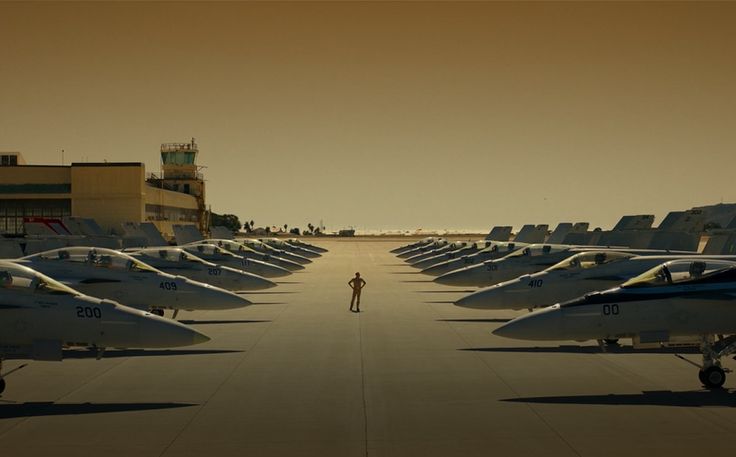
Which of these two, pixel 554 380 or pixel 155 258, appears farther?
pixel 155 258

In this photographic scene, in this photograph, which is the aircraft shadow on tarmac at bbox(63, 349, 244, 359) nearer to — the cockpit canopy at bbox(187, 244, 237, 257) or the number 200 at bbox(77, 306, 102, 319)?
the number 200 at bbox(77, 306, 102, 319)

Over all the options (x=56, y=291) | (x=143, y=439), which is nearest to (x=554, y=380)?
(x=143, y=439)

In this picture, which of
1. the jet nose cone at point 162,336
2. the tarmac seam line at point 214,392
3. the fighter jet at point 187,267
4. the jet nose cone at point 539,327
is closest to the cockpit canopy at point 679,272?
the jet nose cone at point 539,327

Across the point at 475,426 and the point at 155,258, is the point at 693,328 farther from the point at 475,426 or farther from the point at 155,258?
the point at 155,258

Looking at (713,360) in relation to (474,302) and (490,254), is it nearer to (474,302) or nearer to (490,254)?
(474,302)

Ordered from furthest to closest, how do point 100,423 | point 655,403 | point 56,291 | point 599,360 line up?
1. point 599,360
2. point 56,291
3. point 655,403
4. point 100,423

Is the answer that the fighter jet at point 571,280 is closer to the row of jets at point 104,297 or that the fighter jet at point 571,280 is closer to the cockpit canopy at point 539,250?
the cockpit canopy at point 539,250

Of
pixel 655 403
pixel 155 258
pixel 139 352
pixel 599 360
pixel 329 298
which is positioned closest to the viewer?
pixel 655 403
